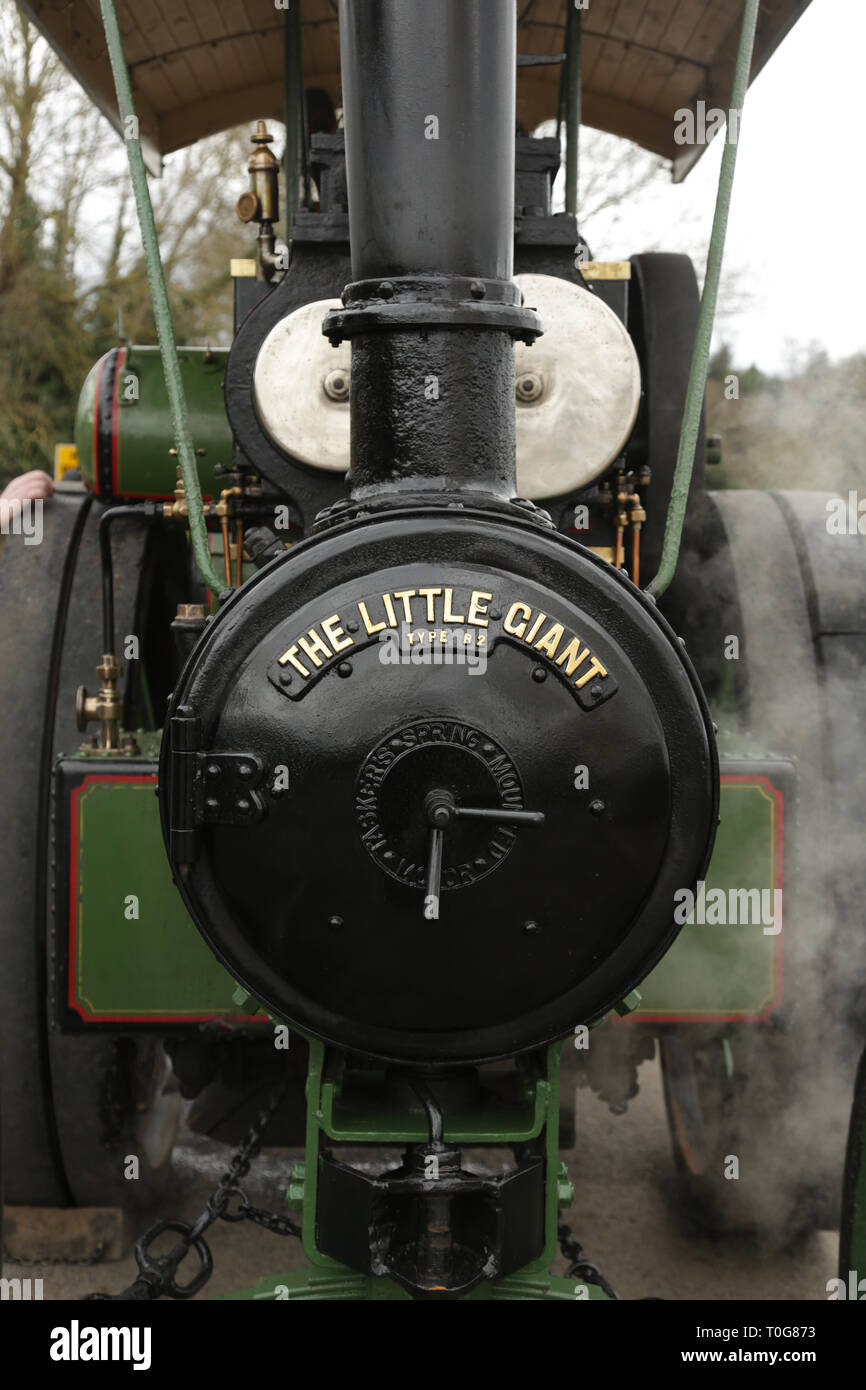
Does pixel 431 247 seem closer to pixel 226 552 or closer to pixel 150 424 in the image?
pixel 226 552

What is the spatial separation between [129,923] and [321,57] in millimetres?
2085

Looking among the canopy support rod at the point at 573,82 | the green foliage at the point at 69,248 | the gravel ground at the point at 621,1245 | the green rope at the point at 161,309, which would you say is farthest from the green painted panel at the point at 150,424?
the green foliage at the point at 69,248

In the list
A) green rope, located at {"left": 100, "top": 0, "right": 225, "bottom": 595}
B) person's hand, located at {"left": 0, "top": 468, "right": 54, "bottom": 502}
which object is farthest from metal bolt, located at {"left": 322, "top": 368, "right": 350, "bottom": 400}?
person's hand, located at {"left": 0, "top": 468, "right": 54, "bottom": 502}

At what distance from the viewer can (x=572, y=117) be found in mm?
2879

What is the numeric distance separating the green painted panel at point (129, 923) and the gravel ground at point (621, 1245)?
1.00m

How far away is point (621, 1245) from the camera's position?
3.38 m

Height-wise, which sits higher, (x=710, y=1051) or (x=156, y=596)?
(x=156, y=596)

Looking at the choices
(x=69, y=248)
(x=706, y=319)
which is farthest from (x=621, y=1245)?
(x=69, y=248)

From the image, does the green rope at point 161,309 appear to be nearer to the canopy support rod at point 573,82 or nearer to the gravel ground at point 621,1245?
the canopy support rod at point 573,82

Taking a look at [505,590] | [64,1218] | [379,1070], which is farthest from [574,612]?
[64,1218]

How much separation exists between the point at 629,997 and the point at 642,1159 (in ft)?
6.60

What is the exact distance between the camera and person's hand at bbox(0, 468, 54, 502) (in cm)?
316
